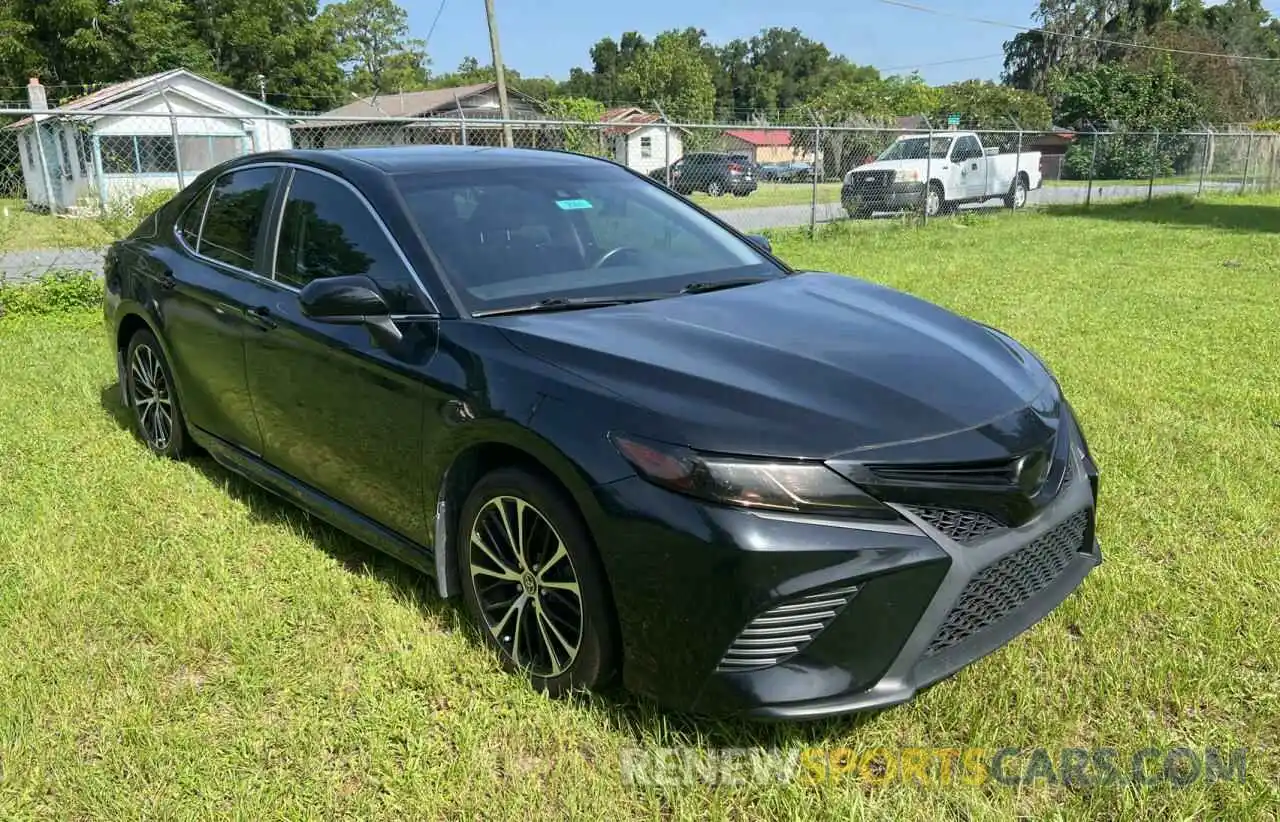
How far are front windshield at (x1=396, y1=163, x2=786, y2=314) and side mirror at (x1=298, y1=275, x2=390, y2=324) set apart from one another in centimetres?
25

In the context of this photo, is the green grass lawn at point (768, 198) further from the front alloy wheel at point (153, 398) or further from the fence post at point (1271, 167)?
the front alloy wheel at point (153, 398)

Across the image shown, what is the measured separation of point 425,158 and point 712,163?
59.6ft

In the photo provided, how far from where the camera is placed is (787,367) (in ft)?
8.36

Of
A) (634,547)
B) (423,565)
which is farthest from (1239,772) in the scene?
(423,565)

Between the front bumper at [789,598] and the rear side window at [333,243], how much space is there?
3.96ft

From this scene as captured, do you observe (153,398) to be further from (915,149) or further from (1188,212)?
(1188,212)

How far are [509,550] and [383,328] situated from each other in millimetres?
825

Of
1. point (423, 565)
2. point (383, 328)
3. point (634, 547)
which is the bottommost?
point (423, 565)

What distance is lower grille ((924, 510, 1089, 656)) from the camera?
230 centimetres

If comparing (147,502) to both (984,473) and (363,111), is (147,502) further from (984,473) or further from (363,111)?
(363,111)

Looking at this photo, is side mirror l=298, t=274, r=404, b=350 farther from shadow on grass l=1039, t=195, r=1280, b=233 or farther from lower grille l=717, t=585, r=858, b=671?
shadow on grass l=1039, t=195, r=1280, b=233

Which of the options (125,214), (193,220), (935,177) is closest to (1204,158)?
(935,177)

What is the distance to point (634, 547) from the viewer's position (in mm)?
2258

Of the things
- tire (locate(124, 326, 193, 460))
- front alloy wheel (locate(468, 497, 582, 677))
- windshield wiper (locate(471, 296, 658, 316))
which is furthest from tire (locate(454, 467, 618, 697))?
tire (locate(124, 326, 193, 460))
